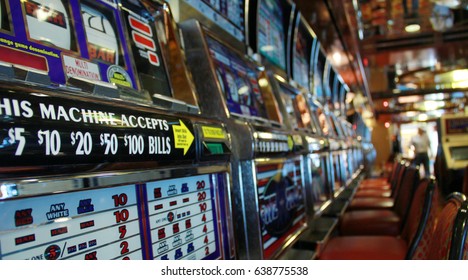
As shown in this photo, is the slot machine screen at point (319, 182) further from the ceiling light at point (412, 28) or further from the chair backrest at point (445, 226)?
the ceiling light at point (412, 28)

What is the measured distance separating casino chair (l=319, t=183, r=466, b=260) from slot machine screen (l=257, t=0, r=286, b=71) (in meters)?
1.19

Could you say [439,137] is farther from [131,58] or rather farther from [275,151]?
[131,58]

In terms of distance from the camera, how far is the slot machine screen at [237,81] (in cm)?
147

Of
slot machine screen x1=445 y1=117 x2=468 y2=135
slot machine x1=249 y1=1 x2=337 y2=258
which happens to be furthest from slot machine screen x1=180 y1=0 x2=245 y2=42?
slot machine screen x1=445 y1=117 x2=468 y2=135

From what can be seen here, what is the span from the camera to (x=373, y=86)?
38.3ft

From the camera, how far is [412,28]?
5566 millimetres

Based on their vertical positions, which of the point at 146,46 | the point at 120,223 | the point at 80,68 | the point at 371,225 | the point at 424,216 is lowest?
the point at 371,225

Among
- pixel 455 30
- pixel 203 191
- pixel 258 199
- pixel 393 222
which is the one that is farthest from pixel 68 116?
pixel 455 30

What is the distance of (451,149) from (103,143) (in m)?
7.42

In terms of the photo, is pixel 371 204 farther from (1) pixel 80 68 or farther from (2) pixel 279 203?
(1) pixel 80 68

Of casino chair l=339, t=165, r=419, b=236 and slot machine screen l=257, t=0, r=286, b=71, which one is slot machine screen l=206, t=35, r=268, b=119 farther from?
casino chair l=339, t=165, r=419, b=236

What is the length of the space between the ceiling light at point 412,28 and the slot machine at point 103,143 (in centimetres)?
518

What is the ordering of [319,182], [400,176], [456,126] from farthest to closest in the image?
[456,126], [400,176], [319,182]

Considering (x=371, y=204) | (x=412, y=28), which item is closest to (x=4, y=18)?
(x=371, y=204)
